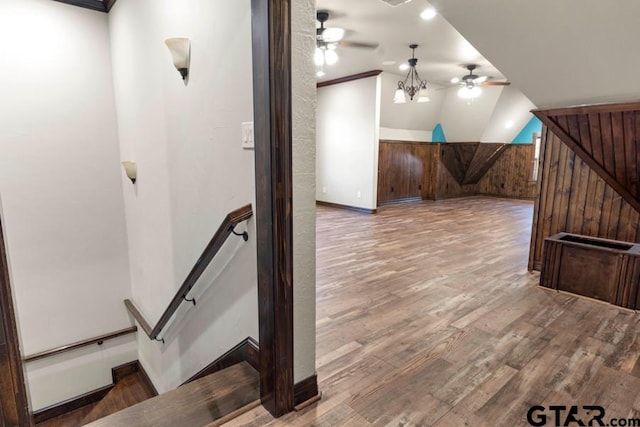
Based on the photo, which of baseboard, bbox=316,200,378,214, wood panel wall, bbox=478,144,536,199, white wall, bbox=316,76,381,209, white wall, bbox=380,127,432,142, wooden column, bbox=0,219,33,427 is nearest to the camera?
wooden column, bbox=0,219,33,427

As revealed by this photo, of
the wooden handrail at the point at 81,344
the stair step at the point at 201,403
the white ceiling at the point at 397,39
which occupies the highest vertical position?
the white ceiling at the point at 397,39

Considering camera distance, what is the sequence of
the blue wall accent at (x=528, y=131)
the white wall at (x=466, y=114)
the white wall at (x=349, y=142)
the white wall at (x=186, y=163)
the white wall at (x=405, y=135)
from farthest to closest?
the blue wall accent at (x=528, y=131)
the white wall at (x=405, y=135)
the white wall at (x=466, y=114)
the white wall at (x=349, y=142)
the white wall at (x=186, y=163)

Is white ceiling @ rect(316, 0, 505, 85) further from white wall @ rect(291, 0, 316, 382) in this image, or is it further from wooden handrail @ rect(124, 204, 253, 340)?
wooden handrail @ rect(124, 204, 253, 340)

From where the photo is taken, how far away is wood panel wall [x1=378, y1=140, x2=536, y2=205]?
785 cm

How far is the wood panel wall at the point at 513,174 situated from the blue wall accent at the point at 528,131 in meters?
0.12

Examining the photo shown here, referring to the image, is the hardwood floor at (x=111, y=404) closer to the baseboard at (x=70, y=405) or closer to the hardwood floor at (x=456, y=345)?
the baseboard at (x=70, y=405)

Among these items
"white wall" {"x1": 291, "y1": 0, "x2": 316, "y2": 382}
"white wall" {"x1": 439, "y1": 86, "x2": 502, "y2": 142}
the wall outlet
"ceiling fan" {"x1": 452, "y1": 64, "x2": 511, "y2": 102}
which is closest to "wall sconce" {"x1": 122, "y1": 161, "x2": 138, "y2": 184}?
the wall outlet

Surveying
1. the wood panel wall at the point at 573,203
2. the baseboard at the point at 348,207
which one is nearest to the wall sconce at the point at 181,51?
the wood panel wall at the point at 573,203

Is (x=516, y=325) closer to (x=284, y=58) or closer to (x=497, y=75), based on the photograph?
(x=284, y=58)

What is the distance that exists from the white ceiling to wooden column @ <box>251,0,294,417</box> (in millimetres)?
2438

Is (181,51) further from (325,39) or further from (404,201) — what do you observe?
(404,201)

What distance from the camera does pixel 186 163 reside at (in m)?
2.32

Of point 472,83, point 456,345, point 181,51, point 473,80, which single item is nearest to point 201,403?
point 456,345

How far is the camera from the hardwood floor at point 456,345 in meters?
1.67
